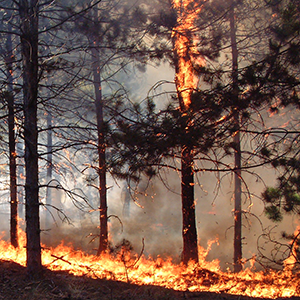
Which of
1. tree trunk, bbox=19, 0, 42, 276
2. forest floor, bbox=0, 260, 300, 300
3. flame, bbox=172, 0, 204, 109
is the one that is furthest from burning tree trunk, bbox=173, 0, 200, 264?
tree trunk, bbox=19, 0, 42, 276

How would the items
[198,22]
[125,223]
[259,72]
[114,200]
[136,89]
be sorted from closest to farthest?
[259,72], [198,22], [125,223], [136,89], [114,200]

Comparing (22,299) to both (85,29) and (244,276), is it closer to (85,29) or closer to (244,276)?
(244,276)

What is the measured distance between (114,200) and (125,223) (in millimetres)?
7264

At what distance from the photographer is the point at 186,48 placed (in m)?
8.66

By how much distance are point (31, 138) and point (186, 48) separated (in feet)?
16.0

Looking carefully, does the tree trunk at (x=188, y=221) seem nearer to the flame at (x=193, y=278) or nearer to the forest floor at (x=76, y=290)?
the flame at (x=193, y=278)

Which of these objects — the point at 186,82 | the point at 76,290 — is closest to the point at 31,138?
the point at 76,290

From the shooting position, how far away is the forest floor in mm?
5664

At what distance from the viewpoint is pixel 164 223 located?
26.7 metres

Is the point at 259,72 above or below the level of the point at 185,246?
above

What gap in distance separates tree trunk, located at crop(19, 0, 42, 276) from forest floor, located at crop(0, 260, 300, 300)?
1.22 feet

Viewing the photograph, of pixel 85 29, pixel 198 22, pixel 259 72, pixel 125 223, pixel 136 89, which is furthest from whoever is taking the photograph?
pixel 136 89

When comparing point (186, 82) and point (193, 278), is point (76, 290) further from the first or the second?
point (186, 82)

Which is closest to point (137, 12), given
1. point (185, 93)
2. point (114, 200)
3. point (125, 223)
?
point (185, 93)
